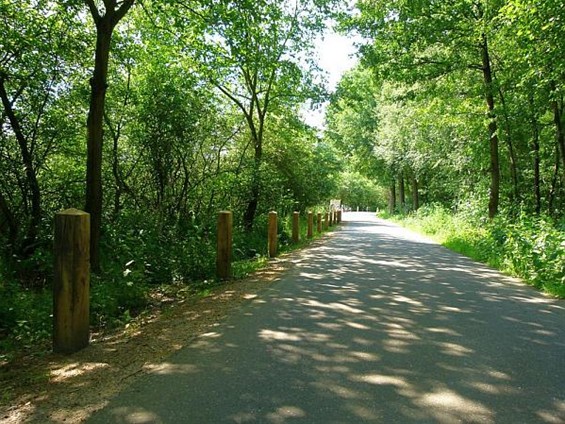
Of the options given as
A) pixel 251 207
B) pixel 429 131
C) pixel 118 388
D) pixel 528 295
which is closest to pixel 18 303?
pixel 118 388

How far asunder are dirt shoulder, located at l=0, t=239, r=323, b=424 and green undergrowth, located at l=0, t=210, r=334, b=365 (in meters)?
0.52

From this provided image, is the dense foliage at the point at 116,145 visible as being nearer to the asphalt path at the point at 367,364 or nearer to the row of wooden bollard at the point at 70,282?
the row of wooden bollard at the point at 70,282

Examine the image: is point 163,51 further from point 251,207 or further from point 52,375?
point 52,375

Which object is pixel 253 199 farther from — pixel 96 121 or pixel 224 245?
pixel 96 121

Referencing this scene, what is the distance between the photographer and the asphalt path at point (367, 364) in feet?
9.71

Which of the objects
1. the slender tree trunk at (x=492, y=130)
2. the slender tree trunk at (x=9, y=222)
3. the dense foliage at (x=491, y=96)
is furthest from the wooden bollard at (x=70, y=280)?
the slender tree trunk at (x=492, y=130)

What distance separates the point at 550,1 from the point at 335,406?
28.3 feet

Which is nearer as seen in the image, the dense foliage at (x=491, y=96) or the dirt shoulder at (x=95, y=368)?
the dirt shoulder at (x=95, y=368)

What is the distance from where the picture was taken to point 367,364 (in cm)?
379

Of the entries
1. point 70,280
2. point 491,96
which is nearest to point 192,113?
point 70,280

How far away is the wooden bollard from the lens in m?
4.12

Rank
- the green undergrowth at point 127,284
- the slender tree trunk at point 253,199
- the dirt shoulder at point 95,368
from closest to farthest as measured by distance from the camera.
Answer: the dirt shoulder at point 95,368 → the green undergrowth at point 127,284 → the slender tree trunk at point 253,199

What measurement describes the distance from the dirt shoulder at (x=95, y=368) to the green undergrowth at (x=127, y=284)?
52 cm

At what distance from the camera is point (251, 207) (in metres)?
15.2
